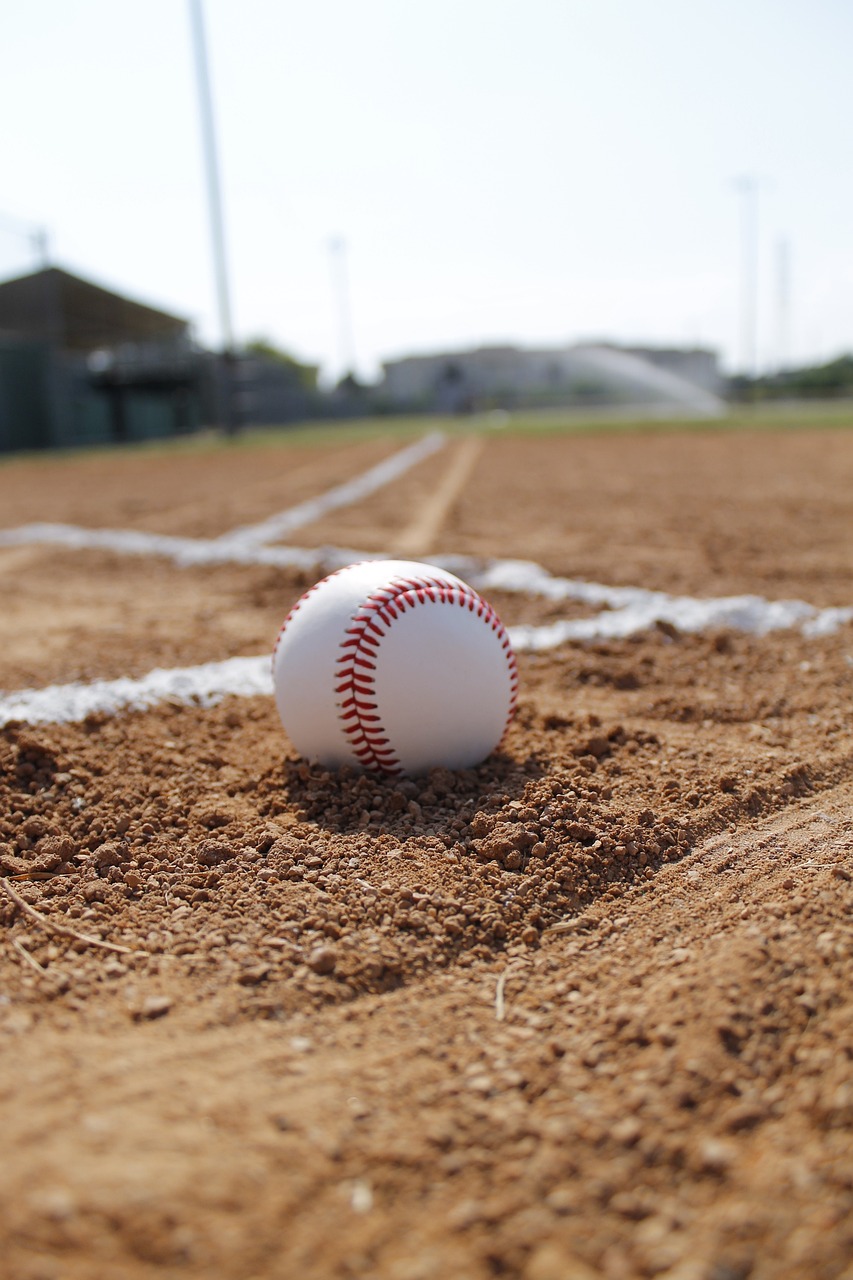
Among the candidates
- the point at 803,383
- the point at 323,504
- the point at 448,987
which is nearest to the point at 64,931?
the point at 448,987

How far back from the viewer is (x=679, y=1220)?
114cm

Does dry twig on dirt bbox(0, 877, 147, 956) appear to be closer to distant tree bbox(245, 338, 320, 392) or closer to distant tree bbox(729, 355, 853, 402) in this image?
distant tree bbox(729, 355, 853, 402)

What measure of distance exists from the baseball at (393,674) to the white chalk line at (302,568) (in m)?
0.79

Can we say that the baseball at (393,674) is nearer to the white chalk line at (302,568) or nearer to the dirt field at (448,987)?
the dirt field at (448,987)

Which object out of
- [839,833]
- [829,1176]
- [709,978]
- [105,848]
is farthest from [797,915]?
[105,848]

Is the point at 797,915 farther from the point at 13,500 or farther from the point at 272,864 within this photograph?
the point at 13,500

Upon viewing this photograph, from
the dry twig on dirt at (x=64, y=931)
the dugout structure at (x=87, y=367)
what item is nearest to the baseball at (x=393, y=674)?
the dry twig on dirt at (x=64, y=931)

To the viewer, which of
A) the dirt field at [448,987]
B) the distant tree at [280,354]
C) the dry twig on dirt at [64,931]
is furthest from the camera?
the distant tree at [280,354]

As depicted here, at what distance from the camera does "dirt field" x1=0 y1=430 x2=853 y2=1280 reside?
1131mm

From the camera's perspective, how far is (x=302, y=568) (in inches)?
200

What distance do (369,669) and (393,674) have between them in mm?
58

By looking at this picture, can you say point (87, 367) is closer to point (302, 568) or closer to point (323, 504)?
point (323, 504)

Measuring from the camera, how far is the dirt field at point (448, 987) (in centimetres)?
113

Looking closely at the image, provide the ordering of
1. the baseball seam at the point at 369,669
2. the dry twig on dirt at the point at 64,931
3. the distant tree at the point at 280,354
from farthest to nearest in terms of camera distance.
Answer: the distant tree at the point at 280,354, the baseball seam at the point at 369,669, the dry twig on dirt at the point at 64,931
